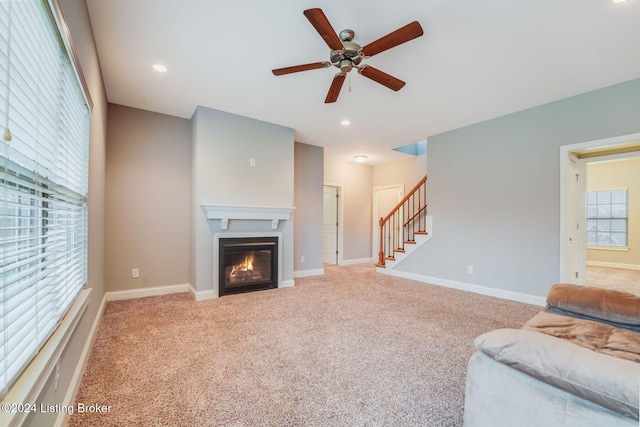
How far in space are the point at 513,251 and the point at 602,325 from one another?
8.10 feet

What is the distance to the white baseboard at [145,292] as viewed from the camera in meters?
3.62

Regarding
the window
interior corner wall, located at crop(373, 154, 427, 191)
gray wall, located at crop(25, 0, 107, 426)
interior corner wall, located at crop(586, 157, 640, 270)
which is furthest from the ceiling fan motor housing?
the window

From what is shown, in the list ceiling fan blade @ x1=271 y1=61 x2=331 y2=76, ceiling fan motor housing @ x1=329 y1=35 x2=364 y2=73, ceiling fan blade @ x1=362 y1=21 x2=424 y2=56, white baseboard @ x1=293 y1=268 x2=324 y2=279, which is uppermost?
ceiling fan motor housing @ x1=329 y1=35 x2=364 y2=73

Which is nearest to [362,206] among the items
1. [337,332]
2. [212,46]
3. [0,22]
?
[337,332]

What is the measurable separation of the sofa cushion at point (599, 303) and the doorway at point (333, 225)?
482 centimetres

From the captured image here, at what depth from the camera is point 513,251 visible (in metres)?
3.84

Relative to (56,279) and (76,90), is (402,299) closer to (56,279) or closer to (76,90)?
(56,279)

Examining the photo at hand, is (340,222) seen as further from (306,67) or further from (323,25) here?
(323,25)

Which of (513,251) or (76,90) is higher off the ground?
(76,90)

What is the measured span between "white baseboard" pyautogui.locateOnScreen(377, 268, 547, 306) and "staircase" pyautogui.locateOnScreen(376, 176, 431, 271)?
396mm

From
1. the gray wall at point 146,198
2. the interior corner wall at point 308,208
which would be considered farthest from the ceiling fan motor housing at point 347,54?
the interior corner wall at point 308,208

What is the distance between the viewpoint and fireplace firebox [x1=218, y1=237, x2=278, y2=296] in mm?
3869

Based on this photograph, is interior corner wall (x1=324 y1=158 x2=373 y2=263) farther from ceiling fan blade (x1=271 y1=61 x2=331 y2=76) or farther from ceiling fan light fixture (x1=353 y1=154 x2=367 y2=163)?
ceiling fan blade (x1=271 y1=61 x2=331 y2=76)

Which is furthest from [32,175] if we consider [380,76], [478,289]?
[478,289]
